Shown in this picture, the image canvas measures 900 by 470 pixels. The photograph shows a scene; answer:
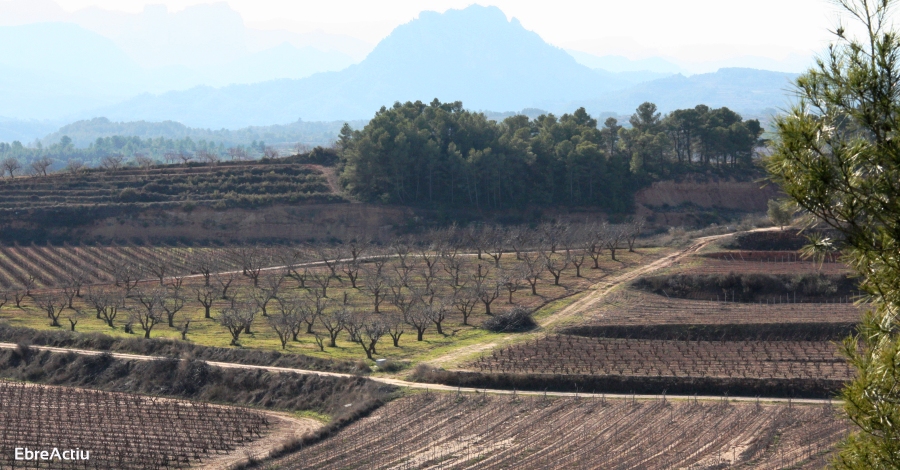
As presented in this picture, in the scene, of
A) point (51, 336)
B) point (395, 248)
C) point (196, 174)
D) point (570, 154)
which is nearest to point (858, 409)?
point (51, 336)

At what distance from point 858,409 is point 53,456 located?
25.3 meters

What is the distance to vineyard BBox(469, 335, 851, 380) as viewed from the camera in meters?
35.0

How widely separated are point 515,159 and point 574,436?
193ft

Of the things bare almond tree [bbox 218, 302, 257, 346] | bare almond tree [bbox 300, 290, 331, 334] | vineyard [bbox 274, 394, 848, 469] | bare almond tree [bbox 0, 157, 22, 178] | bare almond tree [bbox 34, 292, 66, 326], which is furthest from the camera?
bare almond tree [bbox 0, 157, 22, 178]

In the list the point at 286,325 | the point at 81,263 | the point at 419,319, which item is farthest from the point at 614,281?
the point at 81,263

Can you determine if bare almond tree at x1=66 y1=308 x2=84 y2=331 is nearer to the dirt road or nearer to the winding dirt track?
the dirt road

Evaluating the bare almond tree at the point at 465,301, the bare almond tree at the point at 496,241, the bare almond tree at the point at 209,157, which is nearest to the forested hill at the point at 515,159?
the bare almond tree at the point at 496,241

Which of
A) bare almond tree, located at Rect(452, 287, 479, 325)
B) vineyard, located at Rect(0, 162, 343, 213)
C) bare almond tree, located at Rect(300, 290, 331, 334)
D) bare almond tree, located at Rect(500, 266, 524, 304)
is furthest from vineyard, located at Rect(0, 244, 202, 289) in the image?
bare almond tree, located at Rect(500, 266, 524, 304)

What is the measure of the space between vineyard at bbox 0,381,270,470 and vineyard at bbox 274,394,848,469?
361 cm

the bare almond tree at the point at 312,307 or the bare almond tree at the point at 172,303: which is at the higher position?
the bare almond tree at the point at 172,303

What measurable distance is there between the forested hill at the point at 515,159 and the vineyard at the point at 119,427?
48103 millimetres

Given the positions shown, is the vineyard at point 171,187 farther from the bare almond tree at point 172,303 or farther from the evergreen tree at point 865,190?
the evergreen tree at point 865,190

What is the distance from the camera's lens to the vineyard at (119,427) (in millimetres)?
26781

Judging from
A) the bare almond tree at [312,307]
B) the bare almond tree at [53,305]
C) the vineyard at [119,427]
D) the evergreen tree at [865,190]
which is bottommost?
the vineyard at [119,427]
